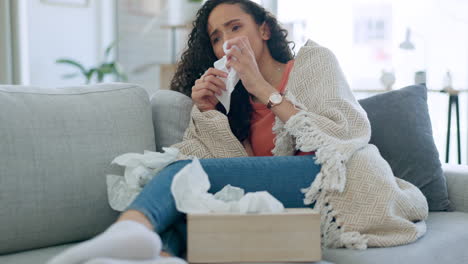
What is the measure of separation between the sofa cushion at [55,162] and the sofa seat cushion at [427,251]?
64 centimetres

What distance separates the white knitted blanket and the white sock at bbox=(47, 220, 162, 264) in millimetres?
566

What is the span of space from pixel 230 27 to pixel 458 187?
3.05 feet

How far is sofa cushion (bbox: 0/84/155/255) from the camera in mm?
1353

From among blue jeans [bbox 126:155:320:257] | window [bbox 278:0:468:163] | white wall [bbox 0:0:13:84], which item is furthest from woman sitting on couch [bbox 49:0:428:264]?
white wall [bbox 0:0:13:84]

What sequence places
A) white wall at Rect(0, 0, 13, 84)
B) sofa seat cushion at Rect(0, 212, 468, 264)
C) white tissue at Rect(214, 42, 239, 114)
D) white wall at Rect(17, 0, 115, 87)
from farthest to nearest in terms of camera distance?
white wall at Rect(17, 0, 115, 87) < white wall at Rect(0, 0, 13, 84) < white tissue at Rect(214, 42, 239, 114) < sofa seat cushion at Rect(0, 212, 468, 264)

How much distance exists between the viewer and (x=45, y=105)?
148cm

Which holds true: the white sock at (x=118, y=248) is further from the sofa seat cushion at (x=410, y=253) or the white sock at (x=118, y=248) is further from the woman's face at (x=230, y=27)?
the woman's face at (x=230, y=27)

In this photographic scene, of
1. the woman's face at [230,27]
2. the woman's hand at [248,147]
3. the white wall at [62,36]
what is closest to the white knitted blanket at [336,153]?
the woman's hand at [248,147]

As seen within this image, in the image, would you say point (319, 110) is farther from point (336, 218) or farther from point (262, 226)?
point (262, 226)

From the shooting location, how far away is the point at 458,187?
179 cm

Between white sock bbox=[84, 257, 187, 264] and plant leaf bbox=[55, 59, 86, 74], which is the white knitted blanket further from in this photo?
plant leaf bbox=[55, 59, 86, 74]

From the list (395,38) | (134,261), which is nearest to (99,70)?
(395,38)

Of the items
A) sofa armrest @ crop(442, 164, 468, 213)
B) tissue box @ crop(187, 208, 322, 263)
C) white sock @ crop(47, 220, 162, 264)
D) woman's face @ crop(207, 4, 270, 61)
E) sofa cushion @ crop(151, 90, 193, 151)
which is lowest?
sofa armrest @ crop(442, 164, 468, 213)

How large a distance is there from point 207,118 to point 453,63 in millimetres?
2227
